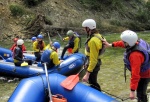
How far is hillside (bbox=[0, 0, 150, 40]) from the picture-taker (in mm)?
16422

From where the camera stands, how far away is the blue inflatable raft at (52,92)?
4.14 metres

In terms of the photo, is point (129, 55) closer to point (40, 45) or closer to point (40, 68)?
point (40, 68)

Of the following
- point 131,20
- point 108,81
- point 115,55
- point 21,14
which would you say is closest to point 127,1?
point 131,20

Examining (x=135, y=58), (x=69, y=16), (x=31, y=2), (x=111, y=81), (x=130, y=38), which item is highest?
(x=31, y=2)

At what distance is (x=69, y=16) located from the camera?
18.6 m

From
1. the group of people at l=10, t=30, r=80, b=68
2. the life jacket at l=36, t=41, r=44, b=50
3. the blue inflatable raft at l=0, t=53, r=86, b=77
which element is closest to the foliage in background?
the life jacket at l=36, t=41, r=44, b=50

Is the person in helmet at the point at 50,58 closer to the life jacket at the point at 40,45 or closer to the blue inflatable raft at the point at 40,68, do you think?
the blue inflatable raft at the point at 40,68

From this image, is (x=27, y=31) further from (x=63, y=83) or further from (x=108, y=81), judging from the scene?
(x=63, y=83)

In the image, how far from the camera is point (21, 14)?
17.2m

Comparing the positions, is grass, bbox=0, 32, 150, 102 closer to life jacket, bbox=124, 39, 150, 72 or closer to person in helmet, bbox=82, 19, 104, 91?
person in helmet, bbox=82, 19, 104, 91

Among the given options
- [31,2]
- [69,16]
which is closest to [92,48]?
[69,16]

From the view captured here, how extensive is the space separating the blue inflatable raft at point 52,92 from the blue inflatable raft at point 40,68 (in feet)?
8.21

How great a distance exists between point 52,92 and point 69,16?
14237 mm

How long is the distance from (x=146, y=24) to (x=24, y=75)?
14591mm
